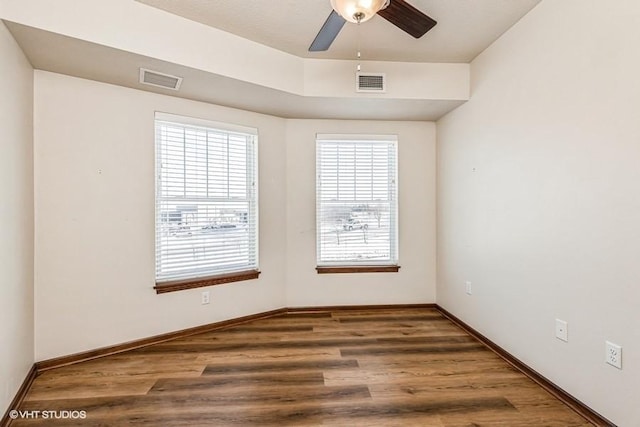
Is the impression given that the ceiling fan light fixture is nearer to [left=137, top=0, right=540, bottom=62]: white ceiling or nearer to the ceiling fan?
the ceiling fan

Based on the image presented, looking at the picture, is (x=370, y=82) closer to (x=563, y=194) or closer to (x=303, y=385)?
(x=563, y=194)

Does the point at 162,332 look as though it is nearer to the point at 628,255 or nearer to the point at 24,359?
the point at 24,359

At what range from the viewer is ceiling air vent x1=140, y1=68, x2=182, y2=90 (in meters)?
2.41

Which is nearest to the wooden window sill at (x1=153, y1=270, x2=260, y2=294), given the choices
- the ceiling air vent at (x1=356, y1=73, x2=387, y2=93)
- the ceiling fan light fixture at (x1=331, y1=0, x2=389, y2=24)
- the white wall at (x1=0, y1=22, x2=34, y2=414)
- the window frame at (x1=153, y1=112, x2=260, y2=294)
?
the window frame at (x1=153, y1=112, x2=260, y2=294)

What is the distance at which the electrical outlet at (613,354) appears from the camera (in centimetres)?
162

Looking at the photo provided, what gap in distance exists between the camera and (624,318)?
1601 mm

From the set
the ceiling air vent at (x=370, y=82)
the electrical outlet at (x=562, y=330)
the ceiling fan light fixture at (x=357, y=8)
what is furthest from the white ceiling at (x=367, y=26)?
the electrical outlet at (x=562, y=330)

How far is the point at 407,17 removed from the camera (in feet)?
5.76

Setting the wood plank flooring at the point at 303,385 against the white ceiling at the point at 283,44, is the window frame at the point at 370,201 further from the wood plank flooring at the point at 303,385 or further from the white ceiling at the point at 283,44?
the wood plank flooring at the point at 303,385

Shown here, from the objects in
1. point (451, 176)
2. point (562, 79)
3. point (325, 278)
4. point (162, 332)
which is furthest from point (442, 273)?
point (162, 332)

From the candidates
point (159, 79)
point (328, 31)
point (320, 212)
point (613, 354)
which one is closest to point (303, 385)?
point (613, 354)

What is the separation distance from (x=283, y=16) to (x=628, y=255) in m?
2.61

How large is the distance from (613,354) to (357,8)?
2282mm

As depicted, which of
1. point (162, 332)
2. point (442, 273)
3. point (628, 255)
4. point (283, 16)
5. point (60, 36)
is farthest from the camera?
point (442, 273)
